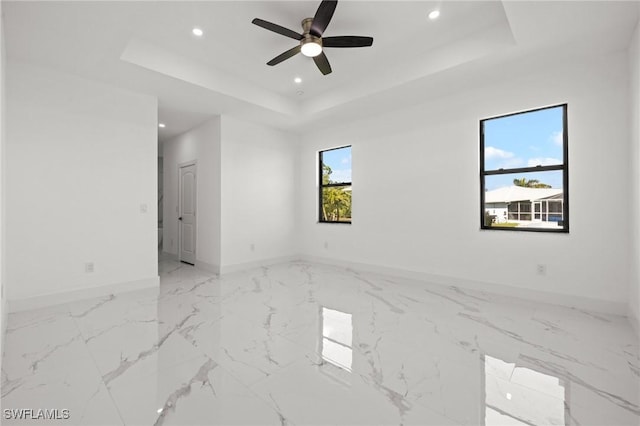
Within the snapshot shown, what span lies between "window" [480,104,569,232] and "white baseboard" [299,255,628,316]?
76 centimetres

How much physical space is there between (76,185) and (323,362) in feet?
11.8

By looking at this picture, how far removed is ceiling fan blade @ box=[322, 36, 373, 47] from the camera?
2820 mm

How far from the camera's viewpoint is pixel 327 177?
19.5 feet

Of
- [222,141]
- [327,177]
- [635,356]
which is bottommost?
[635,356]

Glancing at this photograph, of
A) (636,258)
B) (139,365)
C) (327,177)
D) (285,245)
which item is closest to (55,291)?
(139,365)

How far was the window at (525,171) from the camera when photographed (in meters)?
3.43

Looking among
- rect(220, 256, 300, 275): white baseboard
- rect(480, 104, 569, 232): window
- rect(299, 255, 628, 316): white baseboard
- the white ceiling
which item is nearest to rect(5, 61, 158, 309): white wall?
the white ceiling

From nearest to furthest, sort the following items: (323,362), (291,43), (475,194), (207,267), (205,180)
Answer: (323,362) → (291,43) → (475,194) → (207,267) → (205,180)

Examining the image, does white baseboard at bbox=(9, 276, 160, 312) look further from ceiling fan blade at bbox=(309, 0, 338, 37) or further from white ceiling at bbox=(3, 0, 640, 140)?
ceiling fan blade at bbox=(309, 0, 338, 37)

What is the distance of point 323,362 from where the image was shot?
2119 mm

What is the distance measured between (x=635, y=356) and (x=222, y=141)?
540cm

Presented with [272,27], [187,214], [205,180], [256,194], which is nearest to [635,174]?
[272,27]

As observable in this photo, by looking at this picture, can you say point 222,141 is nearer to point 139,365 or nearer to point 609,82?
point 139,365

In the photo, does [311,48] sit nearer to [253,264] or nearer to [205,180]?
[205,180]
